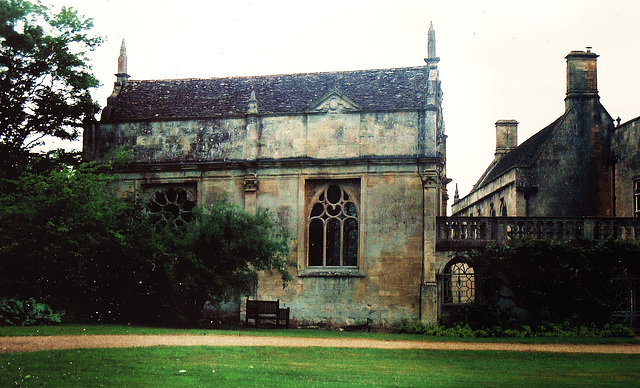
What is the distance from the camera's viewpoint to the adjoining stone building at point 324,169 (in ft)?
95.8

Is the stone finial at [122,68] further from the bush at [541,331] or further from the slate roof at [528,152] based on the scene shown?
the slate roof at [528,152]

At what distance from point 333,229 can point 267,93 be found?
6.56m

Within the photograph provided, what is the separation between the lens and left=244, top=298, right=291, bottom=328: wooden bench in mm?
27388

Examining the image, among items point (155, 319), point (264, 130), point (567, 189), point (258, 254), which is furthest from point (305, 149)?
point (567, 189)

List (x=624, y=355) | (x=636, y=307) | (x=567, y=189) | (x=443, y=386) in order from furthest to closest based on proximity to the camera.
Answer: (x=567, y=189) < (x=636, y=307) < (x=624, y=355) < (x=443, y=386)

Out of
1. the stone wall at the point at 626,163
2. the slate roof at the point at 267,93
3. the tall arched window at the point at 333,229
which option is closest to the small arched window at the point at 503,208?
the stone wall at the point at 626,163

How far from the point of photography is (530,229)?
2853 cm

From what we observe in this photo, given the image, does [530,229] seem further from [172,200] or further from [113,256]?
[113,256]

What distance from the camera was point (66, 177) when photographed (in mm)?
26344

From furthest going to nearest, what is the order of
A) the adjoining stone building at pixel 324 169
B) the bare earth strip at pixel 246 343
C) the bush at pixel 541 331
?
1. the adjoining stone building at pixel 324 169
2. the bush at pixel 541 331
3. the bare earth strip at pixel 246 343

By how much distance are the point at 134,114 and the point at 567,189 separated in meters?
19.1

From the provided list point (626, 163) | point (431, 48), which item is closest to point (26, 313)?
point (431, 48)

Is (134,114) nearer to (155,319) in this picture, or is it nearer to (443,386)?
(155,319)

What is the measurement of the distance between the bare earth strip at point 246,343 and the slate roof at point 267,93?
35.3ft
